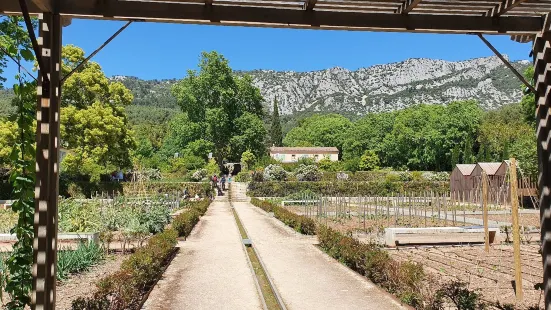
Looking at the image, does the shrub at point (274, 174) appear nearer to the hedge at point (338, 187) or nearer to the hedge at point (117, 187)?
the hedge at point (338, 187)

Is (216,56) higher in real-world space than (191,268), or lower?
higher

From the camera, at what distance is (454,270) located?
28.7 ft

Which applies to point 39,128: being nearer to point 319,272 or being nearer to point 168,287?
point 168,287

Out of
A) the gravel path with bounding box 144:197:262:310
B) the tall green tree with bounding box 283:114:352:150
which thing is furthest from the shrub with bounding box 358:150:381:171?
the gravel path with bounding box 144:197:262:310

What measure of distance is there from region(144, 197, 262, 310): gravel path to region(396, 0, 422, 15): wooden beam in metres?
4.15

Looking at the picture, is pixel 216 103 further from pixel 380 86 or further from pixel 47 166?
pixel 380 86

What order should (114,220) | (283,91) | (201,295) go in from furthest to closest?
(283,91)
(114,220)
(201,295)

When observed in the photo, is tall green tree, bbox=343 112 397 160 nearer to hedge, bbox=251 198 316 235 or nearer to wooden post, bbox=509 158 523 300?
hedge, bbox=251 198 316 235

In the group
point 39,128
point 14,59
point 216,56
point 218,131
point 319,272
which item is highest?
point 216,56

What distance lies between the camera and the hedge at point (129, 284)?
16.9ft

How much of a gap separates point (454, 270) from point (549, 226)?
469 cm

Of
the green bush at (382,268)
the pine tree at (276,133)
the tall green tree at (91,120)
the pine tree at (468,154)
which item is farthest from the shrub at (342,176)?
the pine tree at (276,133)

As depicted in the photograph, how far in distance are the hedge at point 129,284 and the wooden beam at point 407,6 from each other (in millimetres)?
4344

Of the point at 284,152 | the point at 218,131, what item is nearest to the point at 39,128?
the point at 218,131
